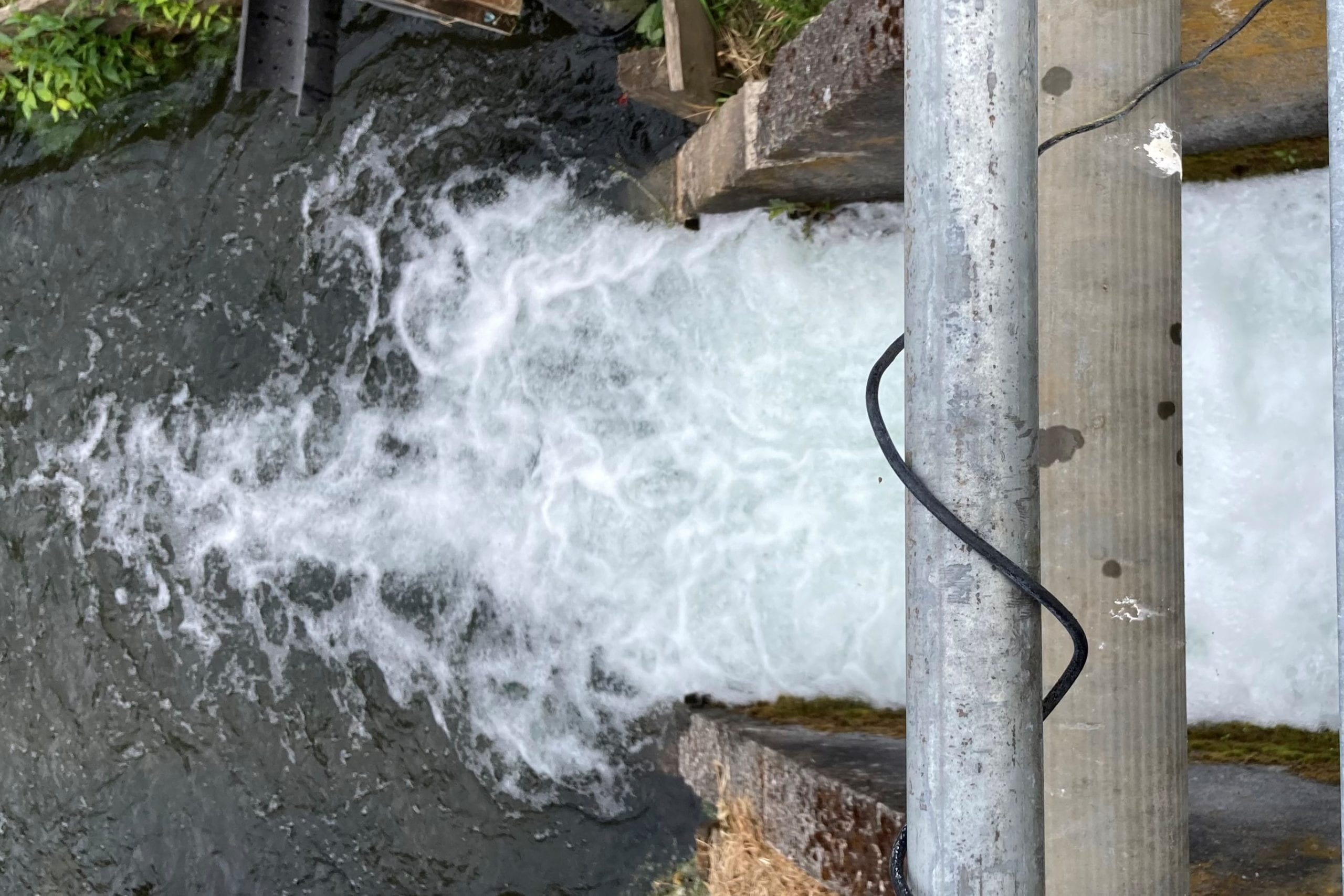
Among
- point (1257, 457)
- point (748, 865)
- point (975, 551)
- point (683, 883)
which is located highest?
point (1257, 457)

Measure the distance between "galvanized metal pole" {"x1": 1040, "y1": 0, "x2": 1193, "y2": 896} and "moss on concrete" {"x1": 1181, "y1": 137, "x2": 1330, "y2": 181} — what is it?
7.37 ft

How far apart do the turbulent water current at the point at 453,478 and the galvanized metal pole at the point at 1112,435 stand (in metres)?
2.43

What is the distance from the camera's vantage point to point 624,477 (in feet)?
18.3

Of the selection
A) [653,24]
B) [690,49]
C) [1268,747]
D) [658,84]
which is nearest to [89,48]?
[653,24]

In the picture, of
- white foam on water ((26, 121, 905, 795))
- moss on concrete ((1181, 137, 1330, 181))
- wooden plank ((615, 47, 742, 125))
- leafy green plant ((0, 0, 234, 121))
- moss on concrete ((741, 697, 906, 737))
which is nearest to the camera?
moss on concrete ((1181, 137, 1330, 181))

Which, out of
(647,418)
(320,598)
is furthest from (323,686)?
(647,418)

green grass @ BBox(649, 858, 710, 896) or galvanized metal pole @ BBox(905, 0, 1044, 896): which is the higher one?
galvanized metal pole @ BBox(905, 0, 1044, 896)

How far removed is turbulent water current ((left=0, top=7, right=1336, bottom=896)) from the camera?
4.80 m

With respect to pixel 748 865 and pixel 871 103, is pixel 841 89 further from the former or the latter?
pixel 748 865

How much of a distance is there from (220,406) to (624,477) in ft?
8.68

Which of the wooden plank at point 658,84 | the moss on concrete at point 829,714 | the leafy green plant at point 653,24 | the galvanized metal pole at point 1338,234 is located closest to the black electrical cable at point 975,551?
the galvanized metal pole at point 1338,234

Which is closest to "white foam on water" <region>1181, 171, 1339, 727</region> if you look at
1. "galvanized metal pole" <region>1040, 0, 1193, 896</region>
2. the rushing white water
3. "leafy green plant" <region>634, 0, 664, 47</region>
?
the rushing white water

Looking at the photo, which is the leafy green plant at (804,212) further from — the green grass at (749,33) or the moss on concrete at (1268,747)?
the moss on concrete at (1268,747)

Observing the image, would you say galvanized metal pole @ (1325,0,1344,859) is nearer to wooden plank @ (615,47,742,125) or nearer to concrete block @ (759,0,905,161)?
concrete block @ (759,0,905,161)
